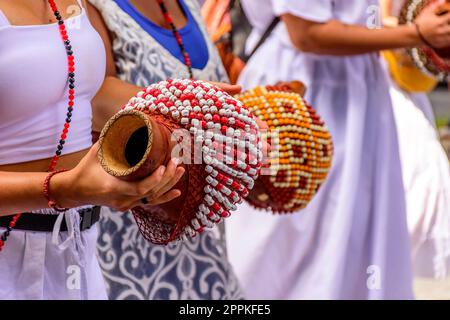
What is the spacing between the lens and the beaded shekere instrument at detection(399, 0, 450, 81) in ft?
9.48

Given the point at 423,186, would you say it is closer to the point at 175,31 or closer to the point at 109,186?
the point at 175,31

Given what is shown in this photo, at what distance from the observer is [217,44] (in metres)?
2.93

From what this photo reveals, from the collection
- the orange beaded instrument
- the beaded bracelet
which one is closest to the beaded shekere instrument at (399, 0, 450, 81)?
the beaded bracelet

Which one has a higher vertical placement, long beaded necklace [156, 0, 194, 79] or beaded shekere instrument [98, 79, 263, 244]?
long beaded necklace [156, 0, 194, 79]

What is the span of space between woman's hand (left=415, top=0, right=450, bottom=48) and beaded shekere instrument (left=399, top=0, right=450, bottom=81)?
14 mm

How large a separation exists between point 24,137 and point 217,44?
49.1 inches

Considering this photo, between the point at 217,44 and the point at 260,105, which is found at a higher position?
the point at 217,44

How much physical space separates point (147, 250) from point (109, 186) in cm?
94

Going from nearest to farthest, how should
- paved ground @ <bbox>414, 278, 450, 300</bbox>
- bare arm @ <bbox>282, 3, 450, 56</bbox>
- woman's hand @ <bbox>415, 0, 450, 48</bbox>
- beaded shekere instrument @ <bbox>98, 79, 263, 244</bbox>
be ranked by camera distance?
beaded shekere instrument @ <bbox>98, 79, 263, 244</bbox>
woman's hand @ <bbox>415, 0, 450, 48</bbox>
bare arm @ <bbox>282, 3, 450, 56</bbox>
paved ground @ <bbox>414, 278, 450, 300</bbox>

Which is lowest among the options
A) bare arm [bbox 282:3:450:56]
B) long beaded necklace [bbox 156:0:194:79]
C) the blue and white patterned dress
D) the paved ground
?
the paved ground

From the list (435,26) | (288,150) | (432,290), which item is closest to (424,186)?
(435,26)

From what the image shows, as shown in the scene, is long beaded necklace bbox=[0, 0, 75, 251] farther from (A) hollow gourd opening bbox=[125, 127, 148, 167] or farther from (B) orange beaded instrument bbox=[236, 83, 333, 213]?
(B) orange beaded instrument bbox=[236, 83, 333, 213]
